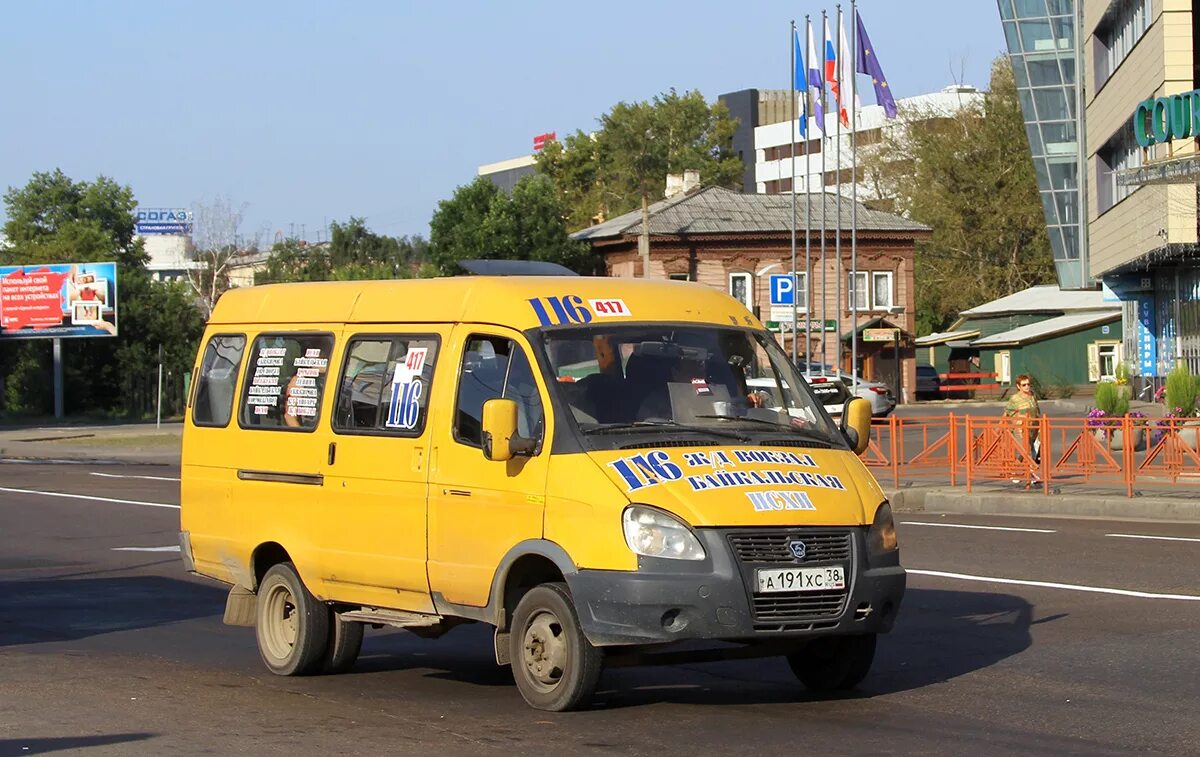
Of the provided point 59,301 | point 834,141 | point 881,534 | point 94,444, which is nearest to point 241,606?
point 881,534

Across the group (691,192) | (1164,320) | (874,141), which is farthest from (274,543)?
(874,141)

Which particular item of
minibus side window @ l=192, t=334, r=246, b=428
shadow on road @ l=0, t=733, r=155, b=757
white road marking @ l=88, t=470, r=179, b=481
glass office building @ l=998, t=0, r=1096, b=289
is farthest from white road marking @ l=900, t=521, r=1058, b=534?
glass office building @ l=998, t=0, r=1096, b=289

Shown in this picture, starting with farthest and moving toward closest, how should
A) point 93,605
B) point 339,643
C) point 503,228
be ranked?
1. point 503,228
2. point 93,605
3. point 339,643

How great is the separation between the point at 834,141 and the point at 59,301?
62.8m

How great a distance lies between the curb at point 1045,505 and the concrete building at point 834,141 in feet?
203

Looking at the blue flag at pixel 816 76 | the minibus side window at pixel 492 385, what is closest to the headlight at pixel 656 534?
the minibus side window at pixel 492 385

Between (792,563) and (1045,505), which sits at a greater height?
(792,563)

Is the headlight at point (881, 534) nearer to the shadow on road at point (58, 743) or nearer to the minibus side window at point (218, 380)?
the shadow on road at point (58, 743)

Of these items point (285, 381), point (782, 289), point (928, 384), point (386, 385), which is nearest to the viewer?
point (386, 385)

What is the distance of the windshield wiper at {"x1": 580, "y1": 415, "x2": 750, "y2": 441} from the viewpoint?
27.2ft

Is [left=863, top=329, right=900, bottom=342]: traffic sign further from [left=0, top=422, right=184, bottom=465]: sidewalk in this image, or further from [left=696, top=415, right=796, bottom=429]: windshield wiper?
[left=696, top=415, right=796, bottom=429]: windshield wiper

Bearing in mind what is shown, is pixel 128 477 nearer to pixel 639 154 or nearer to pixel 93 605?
pixel 93 605

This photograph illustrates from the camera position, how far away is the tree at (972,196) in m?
81.2

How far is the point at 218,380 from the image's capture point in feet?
35.0
